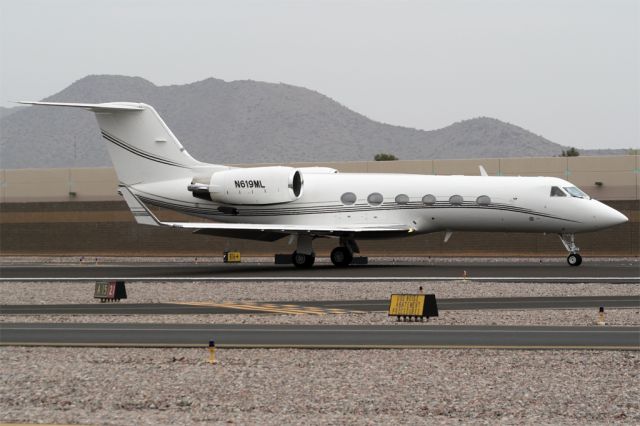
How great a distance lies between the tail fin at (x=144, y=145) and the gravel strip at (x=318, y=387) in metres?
22.5

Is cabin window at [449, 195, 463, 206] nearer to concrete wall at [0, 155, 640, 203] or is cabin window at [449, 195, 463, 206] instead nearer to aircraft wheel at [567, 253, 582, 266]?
aircraft wheel at [567, 253, 582, 266]

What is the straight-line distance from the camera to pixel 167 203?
37156 millimetres

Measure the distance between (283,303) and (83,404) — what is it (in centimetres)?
1193

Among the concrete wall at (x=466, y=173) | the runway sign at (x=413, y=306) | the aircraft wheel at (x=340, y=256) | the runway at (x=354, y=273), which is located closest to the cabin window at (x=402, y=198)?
the runway at (x=354, y=273)

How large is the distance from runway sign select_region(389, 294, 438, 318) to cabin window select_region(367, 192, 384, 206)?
16.2 meters

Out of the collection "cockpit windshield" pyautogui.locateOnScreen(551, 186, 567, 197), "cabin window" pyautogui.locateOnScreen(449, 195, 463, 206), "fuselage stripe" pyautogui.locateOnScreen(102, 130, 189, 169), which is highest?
"fuselage stripe" pyautogui.locateOnScreen(102, 130, 189, 169)

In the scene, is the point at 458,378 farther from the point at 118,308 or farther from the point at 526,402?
the point at 118,308

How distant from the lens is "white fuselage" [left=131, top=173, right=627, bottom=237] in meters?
33.3

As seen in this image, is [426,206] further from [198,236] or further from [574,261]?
[198,236]

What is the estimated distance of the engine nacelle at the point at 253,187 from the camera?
35531mm

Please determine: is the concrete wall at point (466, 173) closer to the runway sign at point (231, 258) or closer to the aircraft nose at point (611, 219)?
the runway sign at point (231, 258)

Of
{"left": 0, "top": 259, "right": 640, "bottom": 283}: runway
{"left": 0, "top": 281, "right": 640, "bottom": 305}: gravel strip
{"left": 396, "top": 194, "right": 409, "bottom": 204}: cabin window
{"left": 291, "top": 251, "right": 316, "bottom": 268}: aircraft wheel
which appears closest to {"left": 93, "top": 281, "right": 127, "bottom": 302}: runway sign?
{"left": 0, "top": 281, "right": 640, "bottom": 305}: gravel strip

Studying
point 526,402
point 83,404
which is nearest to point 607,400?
point 526,402

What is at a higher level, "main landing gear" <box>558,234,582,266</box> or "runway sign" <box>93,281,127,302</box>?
"main landing gear" <box>558,234,582,266</box>
